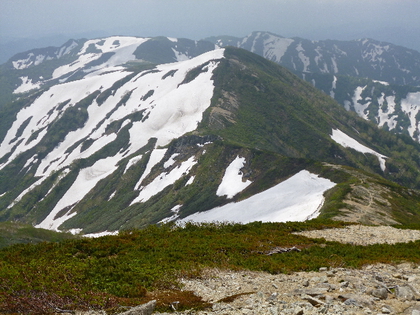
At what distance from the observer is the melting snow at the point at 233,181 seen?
289ft

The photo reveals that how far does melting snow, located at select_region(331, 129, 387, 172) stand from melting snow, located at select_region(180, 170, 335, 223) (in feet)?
301

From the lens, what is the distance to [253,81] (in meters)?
188

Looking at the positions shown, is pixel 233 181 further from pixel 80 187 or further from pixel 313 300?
pixel 80 187

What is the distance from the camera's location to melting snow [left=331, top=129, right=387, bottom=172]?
510 ft

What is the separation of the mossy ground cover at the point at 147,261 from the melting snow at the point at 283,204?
26.1m

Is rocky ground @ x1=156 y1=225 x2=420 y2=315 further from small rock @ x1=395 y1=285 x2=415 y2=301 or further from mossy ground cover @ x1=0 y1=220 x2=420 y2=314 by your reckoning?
mossy ground cover @ x1=0 y1=220 x2=420 y2=314

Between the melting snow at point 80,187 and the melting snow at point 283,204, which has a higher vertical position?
the melting snow at point 283,204

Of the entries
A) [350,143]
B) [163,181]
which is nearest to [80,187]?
[163,181]

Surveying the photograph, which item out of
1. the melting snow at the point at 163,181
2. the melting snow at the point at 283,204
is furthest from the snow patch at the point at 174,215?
the melting snow at the point at 163,181

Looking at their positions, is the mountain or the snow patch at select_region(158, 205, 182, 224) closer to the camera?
the mountain

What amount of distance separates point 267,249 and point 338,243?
7.20 metres

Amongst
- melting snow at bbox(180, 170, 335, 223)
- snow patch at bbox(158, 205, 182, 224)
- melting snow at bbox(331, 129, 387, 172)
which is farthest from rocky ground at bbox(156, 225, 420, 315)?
melting snow at bbox(331, 129, 387, 172)

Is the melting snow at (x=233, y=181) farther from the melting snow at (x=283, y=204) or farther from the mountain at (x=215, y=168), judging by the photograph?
the melting snow at (x=283, y=204)

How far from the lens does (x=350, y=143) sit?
538 feet
